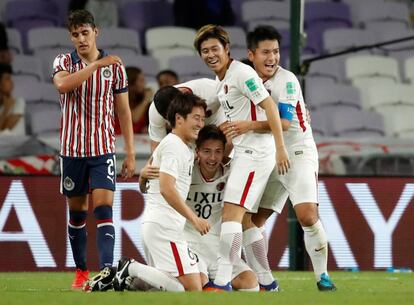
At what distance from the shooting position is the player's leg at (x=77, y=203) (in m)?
10.4

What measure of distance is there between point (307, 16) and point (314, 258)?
8507 millimetres

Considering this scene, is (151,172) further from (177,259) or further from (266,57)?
(266,57)

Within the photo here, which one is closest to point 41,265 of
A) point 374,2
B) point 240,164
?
point 240,164

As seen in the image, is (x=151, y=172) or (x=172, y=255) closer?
(x=172, y=255)

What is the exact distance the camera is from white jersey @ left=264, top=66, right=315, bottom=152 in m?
10.0

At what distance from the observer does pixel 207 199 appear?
1009cm

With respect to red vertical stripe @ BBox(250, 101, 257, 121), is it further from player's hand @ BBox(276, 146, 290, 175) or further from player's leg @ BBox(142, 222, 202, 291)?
player's leg @ BBox(142, 222, 202, 291)

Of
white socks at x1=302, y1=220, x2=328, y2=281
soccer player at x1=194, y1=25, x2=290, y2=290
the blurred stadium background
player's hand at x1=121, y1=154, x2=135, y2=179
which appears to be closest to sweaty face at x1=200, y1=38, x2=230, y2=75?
soccer player at x1=194, y1=25, x2=290, y2=290

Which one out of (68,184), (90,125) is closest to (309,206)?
(90,125)

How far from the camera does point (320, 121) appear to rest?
15.9 meters

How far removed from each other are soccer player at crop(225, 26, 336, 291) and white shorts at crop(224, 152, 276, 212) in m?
0.19

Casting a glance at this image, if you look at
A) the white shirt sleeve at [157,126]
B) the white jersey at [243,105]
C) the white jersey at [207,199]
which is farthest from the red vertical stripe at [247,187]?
the white shirt sleeve at [157,126]

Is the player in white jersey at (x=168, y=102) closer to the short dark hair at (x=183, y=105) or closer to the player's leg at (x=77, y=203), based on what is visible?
the short dark hair at (x=183, y=105)

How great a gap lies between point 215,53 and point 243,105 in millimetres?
402
